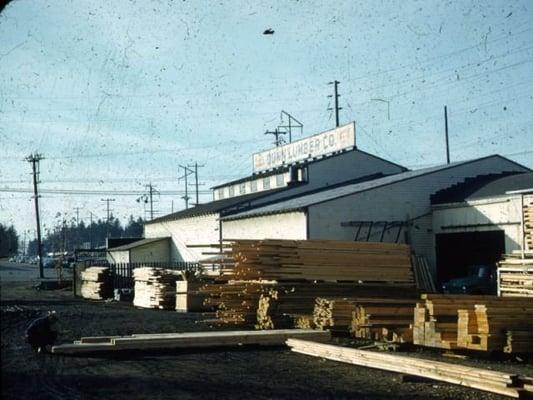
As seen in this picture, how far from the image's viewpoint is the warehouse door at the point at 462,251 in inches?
1273

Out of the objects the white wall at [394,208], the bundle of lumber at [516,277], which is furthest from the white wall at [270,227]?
the bundle of lumber at [516,277]

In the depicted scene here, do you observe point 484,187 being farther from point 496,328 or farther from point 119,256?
point 119,256

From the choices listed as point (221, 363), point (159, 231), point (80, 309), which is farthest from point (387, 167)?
point (221, 363)

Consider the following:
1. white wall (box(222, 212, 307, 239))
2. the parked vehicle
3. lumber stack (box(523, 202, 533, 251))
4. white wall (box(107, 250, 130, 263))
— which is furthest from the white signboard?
lumber stack (box(523, 202, 533, 251))

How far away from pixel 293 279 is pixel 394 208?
13.9 meters

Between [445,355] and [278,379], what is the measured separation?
4.49 m

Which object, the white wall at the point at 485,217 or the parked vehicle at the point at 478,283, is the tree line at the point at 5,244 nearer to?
the parked vehicle at the point at 478,283

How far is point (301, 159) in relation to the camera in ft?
179

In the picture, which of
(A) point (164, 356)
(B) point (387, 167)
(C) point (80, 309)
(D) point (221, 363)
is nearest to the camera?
(D) point (221, 363)

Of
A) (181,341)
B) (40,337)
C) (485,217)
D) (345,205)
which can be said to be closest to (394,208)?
(345,205)

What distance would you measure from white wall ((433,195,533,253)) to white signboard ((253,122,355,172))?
53.0 feet

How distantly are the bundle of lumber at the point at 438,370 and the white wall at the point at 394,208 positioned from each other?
1621cm

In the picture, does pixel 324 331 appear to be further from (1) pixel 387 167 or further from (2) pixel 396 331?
(1) pixel 387 167

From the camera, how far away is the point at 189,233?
161 ft
